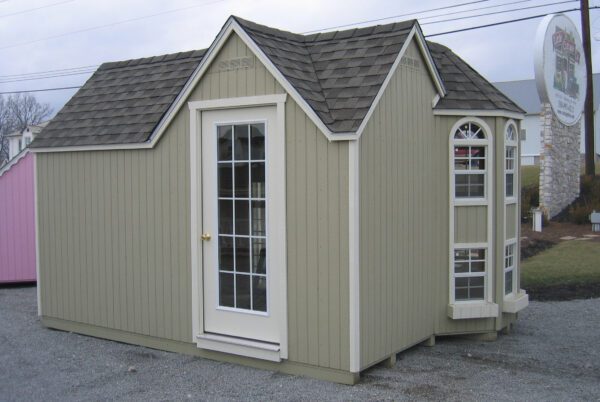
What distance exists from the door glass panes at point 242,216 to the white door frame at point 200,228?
0.75ft

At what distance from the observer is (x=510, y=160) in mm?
7934

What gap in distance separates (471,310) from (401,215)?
1509 millimetres

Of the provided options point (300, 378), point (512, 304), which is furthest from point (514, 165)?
point (300, 378)

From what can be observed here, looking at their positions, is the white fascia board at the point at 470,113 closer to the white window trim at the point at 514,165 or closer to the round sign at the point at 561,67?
the white window trim at the point at 514,165

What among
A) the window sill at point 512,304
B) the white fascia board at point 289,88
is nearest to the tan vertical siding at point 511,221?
the window sill at point 512,304

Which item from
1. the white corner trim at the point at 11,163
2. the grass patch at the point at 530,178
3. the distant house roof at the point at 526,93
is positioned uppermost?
the distant house roof at the point at 526,93

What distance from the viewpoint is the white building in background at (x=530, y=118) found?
128ft

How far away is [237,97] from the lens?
667 centimetres

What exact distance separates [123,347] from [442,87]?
15.2 feet

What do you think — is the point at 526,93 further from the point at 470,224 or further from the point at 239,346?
the point at 239,346

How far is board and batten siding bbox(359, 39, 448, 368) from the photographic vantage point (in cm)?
627

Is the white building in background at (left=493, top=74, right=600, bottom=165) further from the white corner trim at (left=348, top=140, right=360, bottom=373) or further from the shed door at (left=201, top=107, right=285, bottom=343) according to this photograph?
the white corner trim at (left=348, top=140, right=360, bottom=373)

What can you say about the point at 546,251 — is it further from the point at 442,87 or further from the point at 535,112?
the point at 535,112

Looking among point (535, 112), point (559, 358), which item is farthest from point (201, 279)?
point (535, 112)
